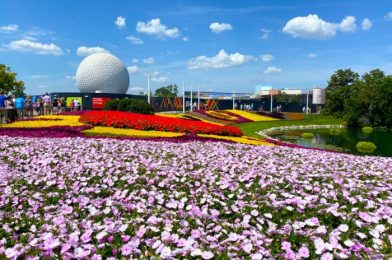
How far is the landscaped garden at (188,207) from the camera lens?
3180 millimetres

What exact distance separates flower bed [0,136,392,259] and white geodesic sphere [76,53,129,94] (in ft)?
193

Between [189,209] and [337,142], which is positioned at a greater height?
[189,209]

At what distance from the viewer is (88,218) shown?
403cm

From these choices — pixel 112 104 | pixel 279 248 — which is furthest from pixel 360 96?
pixel 279 248

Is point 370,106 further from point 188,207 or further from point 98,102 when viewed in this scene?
point 188,207

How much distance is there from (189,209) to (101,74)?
62.7 metres

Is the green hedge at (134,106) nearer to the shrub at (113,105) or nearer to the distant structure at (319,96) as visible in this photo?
the shrub at (113,105)

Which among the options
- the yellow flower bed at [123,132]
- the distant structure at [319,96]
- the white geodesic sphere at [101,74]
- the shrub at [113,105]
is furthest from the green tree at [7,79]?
the distant structure at [319,96]

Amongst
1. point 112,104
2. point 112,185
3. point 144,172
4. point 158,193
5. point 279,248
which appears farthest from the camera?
point 112,104

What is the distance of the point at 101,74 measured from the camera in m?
64.1

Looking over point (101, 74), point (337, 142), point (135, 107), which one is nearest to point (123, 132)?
point (135, 107)

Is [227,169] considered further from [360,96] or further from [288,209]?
[360,96]

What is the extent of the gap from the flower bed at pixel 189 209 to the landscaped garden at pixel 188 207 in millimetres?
14

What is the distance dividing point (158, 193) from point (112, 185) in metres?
0.89
